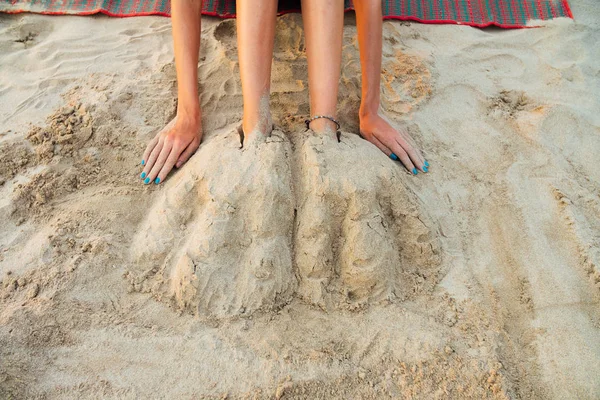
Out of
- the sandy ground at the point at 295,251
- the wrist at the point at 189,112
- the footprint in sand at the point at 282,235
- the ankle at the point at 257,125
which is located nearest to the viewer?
the sandy ground at the point at 295,251

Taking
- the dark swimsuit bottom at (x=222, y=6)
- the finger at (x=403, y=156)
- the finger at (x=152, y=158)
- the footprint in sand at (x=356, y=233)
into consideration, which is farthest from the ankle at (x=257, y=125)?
the dark swimsuit bottom at (x=222, y=6)

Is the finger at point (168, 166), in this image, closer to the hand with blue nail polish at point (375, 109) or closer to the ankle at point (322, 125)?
the ankle at point (322, 125)

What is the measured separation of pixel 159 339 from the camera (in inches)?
55.6

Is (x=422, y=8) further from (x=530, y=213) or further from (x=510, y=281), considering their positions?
(x=510, y=281)

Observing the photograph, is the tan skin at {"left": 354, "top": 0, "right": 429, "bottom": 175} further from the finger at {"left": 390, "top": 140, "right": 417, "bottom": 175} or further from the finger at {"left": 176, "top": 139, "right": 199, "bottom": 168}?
the finger at {"left": 176, "top": 139, "right": 199, "bottom": 168}

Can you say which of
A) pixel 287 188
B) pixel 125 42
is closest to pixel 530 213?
pixel 287 188

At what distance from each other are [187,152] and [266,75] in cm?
41

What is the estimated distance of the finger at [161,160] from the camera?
1.85 m

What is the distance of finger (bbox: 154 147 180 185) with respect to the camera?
1.85 metres

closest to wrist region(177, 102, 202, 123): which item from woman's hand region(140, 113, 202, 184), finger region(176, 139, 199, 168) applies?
woman's hand region(140, 113, 202, 184)

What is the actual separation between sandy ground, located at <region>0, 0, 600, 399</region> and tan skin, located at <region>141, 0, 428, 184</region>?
0.08 metres

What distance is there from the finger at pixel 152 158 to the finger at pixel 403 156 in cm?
87

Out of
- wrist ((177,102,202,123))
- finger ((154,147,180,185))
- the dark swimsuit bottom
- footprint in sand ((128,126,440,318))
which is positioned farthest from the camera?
the dark swimsuit bottom

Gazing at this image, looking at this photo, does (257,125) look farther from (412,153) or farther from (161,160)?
(412,153)
